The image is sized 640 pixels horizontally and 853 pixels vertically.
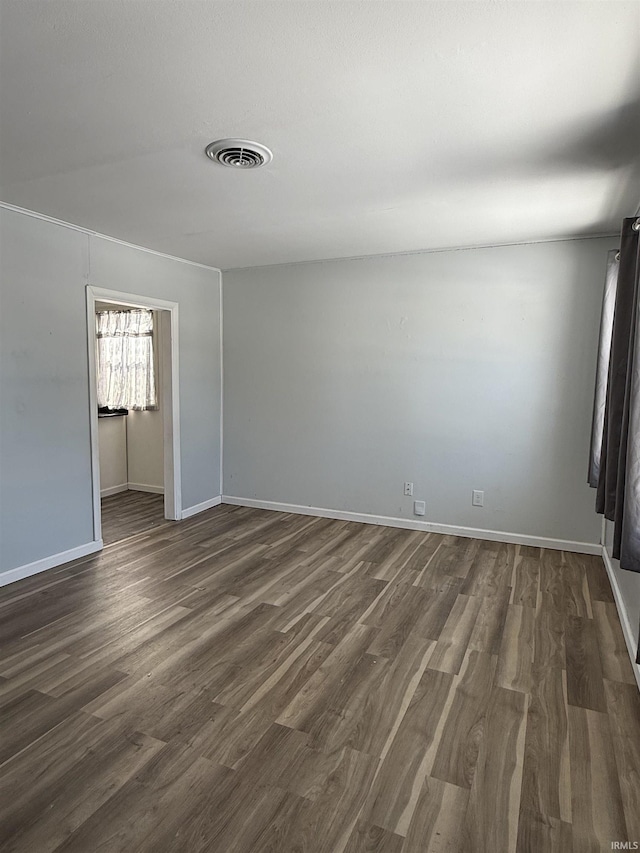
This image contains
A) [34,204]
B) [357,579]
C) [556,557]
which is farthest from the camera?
[556,557]

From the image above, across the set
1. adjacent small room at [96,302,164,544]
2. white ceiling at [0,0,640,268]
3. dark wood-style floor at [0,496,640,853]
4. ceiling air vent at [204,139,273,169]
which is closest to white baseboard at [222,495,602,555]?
dark wood-style floor at [0,496,640,853]

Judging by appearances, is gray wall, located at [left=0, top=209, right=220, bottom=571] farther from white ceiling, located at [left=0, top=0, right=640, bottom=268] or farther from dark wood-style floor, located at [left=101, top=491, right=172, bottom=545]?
dark wood-style floor, located at [left=101, top=491, right=172, bottom=545]

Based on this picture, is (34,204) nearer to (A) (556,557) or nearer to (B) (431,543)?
(B) (431,543)

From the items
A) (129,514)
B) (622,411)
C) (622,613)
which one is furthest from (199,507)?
(622,411)

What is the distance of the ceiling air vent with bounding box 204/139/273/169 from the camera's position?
87.2 inches

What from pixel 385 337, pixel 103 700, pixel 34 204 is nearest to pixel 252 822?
pixel 103 700

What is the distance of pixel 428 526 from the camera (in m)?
4.55

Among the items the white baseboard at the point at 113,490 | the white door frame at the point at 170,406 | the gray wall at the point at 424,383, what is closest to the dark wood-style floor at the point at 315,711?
the gray wall at the point at 424,383

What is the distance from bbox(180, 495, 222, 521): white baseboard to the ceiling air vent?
3.38 meters

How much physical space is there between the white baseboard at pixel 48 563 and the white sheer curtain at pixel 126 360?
7.56ft

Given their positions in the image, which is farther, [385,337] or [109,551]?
[385,337]

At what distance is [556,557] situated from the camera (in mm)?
3953

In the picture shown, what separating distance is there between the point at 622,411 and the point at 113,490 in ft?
17.4

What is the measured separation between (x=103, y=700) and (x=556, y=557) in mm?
3303
